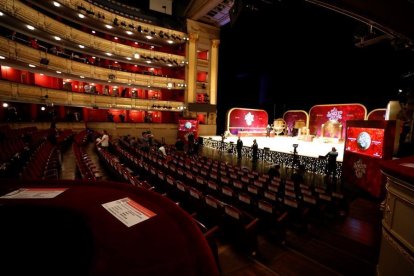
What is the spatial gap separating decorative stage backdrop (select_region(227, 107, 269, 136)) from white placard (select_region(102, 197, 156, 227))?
66.1ft

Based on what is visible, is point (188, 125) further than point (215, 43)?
No

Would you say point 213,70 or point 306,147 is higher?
point 213,70

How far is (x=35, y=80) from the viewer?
15.2m

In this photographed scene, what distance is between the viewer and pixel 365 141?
7250 millimetres

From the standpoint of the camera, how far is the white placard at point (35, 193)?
139cm

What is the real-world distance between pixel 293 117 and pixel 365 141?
48.7 feet

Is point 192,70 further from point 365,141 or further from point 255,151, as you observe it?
point 365,141

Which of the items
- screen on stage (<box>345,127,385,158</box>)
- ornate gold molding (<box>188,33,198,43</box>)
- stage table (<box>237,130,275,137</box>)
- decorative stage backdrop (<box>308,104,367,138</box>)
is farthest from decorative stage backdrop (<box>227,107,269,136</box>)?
screen on stage (<box>345,127,385,158</box>)

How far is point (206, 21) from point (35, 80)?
16.2 metres

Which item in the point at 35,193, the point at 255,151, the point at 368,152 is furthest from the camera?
the point at 255,151

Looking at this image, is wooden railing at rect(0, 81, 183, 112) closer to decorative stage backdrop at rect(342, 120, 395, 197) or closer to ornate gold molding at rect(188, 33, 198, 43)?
ornate gold molding at rect(188, 33, 198, 43)

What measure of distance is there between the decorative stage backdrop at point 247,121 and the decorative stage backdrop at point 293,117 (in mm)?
2254

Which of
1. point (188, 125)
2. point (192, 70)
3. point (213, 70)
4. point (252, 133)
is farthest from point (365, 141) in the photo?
point (213, 70)

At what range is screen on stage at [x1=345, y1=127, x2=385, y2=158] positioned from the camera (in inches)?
262
